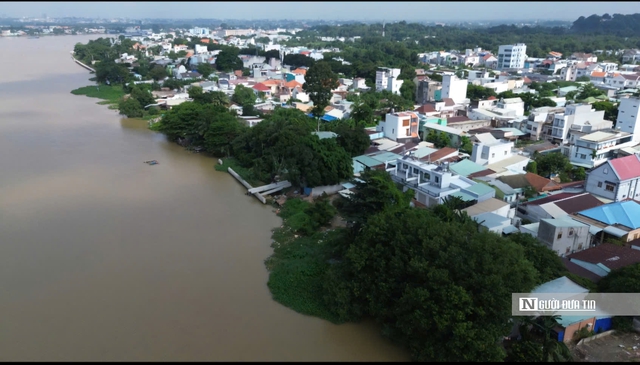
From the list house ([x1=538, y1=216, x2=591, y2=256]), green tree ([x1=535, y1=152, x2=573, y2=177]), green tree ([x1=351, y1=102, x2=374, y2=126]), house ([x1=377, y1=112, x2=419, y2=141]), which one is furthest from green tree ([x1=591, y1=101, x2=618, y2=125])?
house ([x1=538, y1=216, x2=591, y2=256])

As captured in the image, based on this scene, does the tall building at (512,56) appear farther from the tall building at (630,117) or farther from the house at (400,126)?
the house at (400,126)

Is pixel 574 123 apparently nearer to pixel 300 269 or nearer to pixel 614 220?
pixel 614 220

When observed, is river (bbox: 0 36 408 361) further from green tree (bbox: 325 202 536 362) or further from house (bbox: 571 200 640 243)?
house (bbox: 571 200 640 243)

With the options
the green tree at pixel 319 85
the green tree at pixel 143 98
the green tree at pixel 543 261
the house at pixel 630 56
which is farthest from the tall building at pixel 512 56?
the green tree at pixel 543 261

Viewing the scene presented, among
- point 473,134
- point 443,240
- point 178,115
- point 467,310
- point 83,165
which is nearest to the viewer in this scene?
point 467,310

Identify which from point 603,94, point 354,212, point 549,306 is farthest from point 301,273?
point 603,94

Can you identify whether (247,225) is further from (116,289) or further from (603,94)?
(603,94)

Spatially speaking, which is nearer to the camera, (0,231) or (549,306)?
(549,306)
